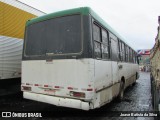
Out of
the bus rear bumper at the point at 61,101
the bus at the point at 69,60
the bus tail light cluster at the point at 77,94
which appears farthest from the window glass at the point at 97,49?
the bus rear bumper at the point at 61,101

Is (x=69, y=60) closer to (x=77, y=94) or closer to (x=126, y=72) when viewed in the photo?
(x=77, y=94)

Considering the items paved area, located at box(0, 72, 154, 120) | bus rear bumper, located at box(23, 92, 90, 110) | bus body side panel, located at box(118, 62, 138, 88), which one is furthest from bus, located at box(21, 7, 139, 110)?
bus body side panel, located at box(118, 62, 138, 88)

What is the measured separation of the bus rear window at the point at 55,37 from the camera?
18.1 ft

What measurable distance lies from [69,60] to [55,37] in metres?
0.87

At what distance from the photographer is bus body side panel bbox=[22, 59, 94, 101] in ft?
17.1

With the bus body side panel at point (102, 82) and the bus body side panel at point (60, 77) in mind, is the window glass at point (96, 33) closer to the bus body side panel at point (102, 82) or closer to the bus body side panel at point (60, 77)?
the bus body side panel at point (102, 82)

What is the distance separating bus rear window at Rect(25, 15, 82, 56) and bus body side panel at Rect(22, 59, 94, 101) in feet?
1.05

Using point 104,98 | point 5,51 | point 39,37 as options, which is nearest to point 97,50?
point 104,98

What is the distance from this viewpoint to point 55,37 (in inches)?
232

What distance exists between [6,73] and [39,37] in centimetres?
278

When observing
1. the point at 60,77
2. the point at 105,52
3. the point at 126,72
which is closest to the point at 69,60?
the point at 60,77

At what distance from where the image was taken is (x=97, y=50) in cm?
570

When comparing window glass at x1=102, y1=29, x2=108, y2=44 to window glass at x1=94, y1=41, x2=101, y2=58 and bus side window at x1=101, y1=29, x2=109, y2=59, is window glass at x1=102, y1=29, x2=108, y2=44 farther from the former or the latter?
window glass at x1=94, y1=41, x2=101, y2=58

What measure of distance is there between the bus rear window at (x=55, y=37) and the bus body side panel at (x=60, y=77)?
0.32 metres
